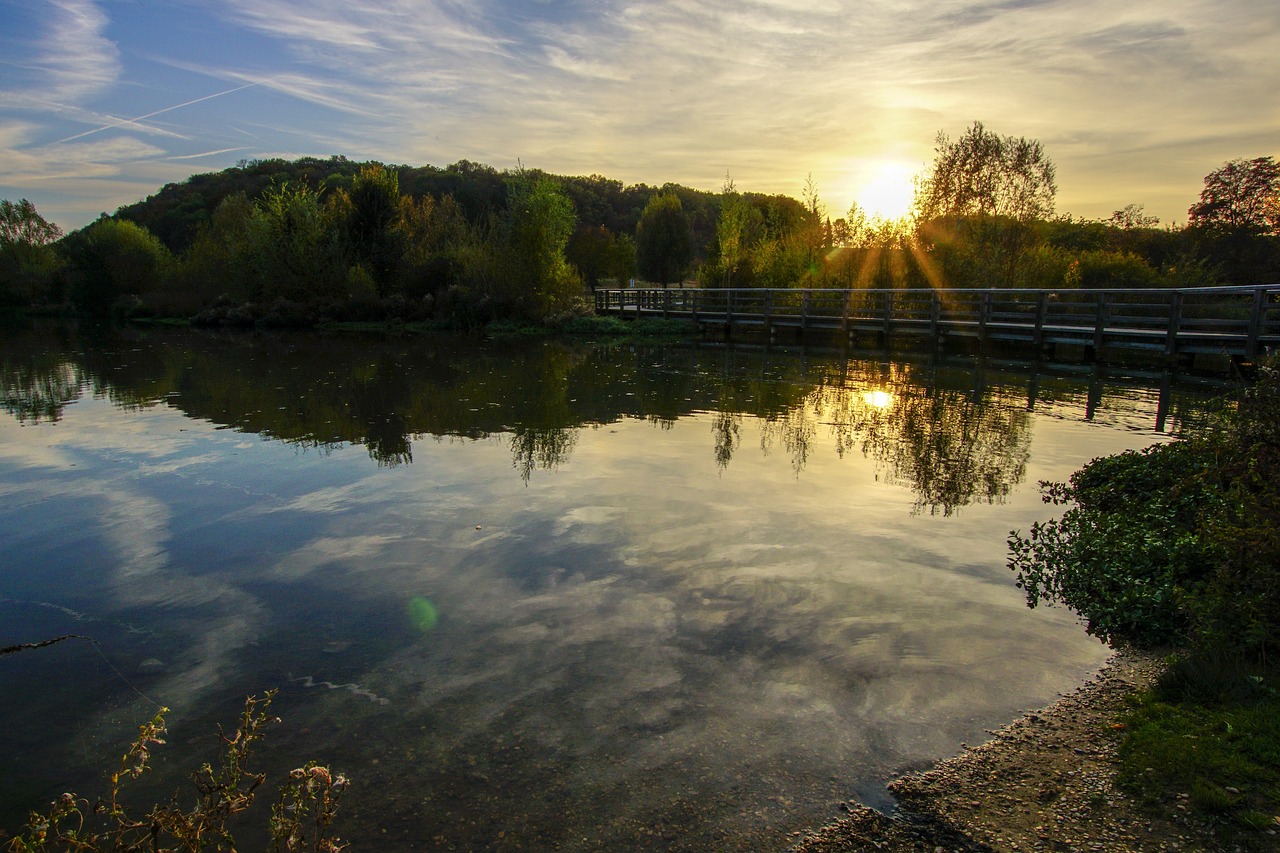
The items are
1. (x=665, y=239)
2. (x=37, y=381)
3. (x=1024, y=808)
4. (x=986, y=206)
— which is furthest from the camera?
(x=665, y=239)

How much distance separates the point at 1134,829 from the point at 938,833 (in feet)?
2.14

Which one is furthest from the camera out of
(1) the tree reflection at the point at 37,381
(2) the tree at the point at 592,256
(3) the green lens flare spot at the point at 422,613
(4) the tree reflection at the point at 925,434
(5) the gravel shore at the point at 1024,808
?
(2) the tree at the point at 592,256

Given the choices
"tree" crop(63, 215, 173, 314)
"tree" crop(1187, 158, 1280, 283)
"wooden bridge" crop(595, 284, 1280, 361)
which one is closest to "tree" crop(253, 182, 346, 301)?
"wooden bridge" crop(595, 284, 1280, 361)

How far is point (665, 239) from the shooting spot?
65812 millimetres

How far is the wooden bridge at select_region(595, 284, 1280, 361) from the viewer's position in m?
14.8

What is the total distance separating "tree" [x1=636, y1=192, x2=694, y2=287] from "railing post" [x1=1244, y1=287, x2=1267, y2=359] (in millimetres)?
53751

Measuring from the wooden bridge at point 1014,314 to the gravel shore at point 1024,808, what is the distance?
42.9 ft

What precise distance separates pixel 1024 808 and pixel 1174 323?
16.1m

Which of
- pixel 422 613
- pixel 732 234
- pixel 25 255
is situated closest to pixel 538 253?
pixel 732 234

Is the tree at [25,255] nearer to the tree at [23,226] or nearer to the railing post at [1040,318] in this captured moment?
the tree at [23,226]

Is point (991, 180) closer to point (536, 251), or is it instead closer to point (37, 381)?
point (536, 251)

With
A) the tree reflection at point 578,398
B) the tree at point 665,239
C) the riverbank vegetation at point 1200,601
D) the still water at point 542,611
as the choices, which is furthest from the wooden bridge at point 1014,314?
the tree at point 665,239

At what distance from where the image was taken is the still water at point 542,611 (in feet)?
10.1

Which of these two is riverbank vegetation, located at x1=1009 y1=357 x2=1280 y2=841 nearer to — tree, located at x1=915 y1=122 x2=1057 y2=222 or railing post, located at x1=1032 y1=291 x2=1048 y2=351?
railing post, located at x1=1032 y1=291 x2=1048 y2=351
